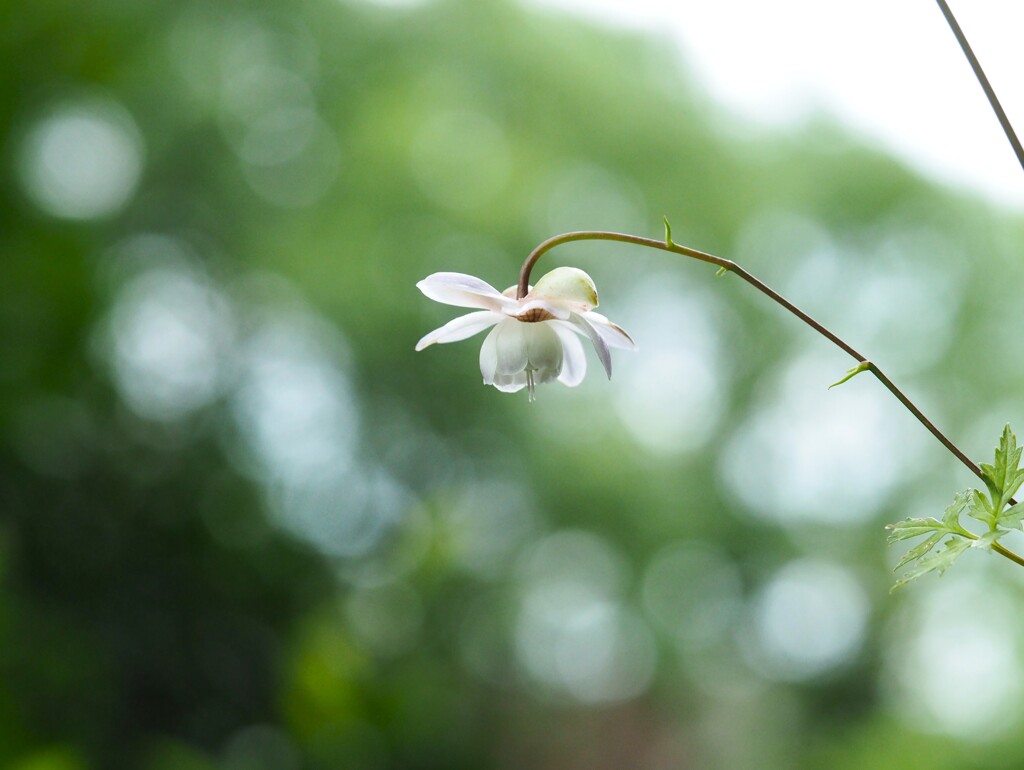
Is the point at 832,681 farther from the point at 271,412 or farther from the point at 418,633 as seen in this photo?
the point at 271,412

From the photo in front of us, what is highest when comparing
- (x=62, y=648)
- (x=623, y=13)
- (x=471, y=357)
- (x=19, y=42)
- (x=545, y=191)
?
(x=623, y=13)

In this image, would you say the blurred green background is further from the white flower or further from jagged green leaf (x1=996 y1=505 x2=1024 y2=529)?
jagged green leaf (x1=996 y1=505 x2=1024 y2=529)

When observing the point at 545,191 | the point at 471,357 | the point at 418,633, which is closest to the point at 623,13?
the point at 545,191

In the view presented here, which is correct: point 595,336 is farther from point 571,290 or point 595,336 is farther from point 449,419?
point 449,419

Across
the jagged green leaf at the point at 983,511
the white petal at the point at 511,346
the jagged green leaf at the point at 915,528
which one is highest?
the white petal at the point at 511,346

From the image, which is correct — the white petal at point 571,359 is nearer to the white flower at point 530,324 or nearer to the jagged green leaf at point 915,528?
Result: the white flower at point 530,324

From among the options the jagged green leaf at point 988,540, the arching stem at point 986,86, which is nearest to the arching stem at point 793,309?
the jagged green leaf at point 988,540

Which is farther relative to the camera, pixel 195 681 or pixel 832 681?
pixel 832 681
